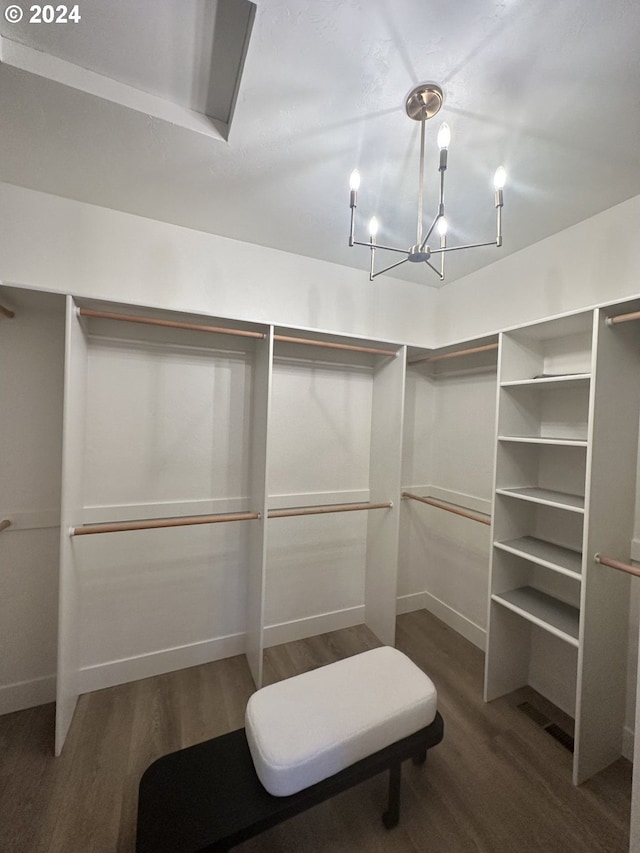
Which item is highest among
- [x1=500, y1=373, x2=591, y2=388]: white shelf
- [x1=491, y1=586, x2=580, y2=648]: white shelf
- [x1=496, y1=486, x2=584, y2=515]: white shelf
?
[x1=500, y1=373, x2=591, y2=388]: white shelf

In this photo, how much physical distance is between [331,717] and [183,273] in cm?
244

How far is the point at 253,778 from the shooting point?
48.1 inches

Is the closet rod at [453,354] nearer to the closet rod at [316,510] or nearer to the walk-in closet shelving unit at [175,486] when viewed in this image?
the walk-in closet shelving unit at [175,486]

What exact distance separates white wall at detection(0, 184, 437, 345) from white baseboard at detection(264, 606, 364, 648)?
86.2 inches

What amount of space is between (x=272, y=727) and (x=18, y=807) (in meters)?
1.18

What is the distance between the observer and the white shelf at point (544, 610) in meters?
1.64

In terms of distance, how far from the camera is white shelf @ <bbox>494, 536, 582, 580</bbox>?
1.64m

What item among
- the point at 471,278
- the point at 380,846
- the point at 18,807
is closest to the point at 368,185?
the point at 471,278

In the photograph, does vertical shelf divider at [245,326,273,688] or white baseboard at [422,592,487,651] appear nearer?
vertical shelf divider at [245,326,273,688]

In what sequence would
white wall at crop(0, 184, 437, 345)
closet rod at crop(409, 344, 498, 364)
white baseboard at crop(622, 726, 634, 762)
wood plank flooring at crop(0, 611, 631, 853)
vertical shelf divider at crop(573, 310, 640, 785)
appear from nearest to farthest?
wood plank flooring at crop(0, 611, 631, 853) → vertical shelf divider at crop(573, 310, 640, 785) → white baseboard at crop(622, 726, 634, 762) → white wall at crop(0, 184, 437, 345) → closet rod at crop(409, 344, 498, 364)

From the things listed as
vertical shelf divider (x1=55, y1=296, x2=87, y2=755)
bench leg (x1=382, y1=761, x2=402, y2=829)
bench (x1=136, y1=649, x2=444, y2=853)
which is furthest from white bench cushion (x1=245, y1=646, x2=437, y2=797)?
vertical shelf divider (x1=55, y1=296, x2=87, y2=755)

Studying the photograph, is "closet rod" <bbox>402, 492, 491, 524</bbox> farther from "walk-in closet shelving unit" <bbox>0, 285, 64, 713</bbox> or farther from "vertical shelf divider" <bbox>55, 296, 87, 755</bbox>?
"walk-in closet shelving unit" <bbox>0, 285, 64, 713</bbox>

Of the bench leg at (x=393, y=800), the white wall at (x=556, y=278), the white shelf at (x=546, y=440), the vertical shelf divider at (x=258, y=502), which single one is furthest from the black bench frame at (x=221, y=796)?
the white wall at (x=556, y=278)

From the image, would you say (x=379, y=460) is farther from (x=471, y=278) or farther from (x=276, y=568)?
(x=471, y=278)
